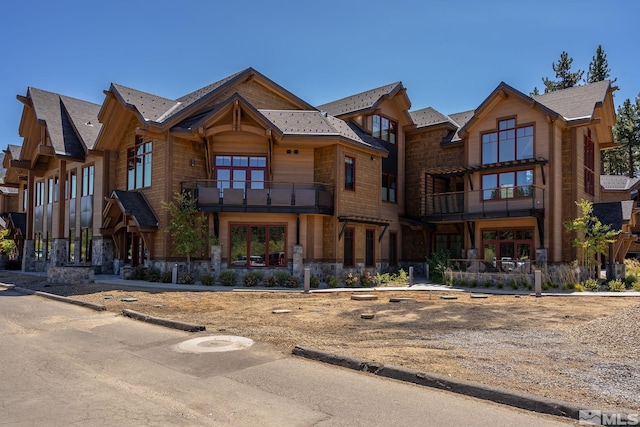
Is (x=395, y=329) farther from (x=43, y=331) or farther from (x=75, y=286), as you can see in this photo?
(x=75, y=286)

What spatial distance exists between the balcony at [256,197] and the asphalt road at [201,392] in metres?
14.3

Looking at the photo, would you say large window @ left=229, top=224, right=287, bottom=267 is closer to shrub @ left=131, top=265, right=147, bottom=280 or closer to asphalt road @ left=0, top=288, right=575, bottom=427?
shrub @ left=131, top=265, right=147, bottom=280

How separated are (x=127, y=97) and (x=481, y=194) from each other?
19.5 metres

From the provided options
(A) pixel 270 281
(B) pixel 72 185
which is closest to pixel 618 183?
(A) pixel 270 281

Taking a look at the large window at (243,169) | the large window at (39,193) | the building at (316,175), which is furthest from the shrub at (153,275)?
the large window at (39,193)

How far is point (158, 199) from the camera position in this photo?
24172 mm

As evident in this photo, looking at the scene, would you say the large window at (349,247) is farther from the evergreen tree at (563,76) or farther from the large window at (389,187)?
the evergreen tree at (563,76)

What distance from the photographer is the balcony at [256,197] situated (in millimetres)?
23266

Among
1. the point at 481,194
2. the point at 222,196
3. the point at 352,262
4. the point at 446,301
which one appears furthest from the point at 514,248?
the point at 222,196

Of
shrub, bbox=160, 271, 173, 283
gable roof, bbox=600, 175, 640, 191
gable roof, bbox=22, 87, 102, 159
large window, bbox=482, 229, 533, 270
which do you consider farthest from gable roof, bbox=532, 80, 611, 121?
gable roof, bbox=22, 87, 102, 159

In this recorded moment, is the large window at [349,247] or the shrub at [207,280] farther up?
the large window at [349,247]

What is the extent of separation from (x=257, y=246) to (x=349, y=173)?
6152mm

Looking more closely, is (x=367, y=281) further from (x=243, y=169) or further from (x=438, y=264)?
(x=243, y=169)

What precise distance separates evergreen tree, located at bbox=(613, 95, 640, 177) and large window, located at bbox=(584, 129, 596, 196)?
82.8ft
